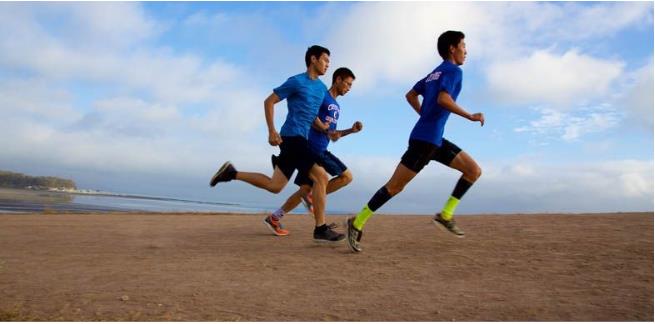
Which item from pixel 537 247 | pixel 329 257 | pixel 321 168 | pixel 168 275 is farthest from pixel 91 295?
pixel 537 247

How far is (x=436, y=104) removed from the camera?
171 inches

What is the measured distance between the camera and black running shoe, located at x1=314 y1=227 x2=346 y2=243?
4699 mm

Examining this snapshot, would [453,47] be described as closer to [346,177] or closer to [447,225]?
[447,225]

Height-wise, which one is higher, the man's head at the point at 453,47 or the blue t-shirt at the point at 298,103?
the man's head at the point at 453,47

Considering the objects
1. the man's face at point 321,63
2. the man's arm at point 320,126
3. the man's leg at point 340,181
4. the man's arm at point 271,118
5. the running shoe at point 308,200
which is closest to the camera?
the man's arm at point 271,118

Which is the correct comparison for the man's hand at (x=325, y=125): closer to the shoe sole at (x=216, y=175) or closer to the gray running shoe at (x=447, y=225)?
the shoe sole at (x=216, y=175)

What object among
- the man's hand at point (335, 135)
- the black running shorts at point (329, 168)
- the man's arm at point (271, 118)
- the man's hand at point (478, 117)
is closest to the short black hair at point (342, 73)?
the man's hand at point (335, 135)

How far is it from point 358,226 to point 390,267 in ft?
2.83

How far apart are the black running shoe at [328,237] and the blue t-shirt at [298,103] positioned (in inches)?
39.6

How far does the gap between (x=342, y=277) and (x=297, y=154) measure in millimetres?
1895

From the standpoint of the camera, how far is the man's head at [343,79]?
573cm

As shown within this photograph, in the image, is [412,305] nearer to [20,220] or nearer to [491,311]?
[491,311]

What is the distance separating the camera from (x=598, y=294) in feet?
9.27

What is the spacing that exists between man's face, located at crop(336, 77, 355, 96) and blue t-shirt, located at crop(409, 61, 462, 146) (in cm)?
147
